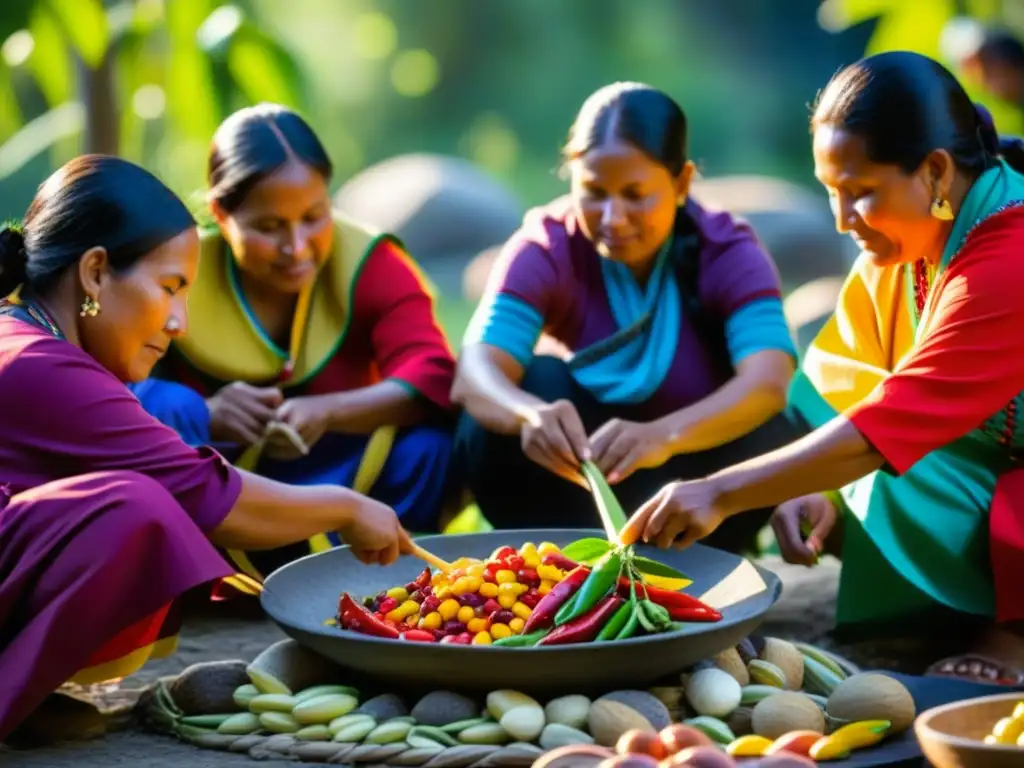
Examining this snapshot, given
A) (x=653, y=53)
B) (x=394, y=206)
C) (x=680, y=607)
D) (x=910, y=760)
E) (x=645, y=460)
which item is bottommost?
(x=910, y=760)

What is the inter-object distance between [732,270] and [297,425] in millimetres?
1205

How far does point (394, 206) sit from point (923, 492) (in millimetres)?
8417

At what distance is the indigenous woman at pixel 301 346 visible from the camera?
418 centimetres

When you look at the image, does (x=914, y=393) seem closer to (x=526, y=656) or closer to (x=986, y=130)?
(x=986, y=130)

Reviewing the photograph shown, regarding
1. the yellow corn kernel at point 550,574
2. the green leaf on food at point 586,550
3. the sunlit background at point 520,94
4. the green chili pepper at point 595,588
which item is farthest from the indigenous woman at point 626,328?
the sunlit background at point 520,94

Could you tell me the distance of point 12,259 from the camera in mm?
3209

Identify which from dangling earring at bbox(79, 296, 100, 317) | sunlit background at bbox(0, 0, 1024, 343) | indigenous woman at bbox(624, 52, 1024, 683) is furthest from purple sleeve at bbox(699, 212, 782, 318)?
sunlit background at bbox(0, 0, 1024, 343)

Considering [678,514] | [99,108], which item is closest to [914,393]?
[678,514]

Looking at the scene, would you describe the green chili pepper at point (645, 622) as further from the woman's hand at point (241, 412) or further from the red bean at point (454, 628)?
the woman's hand at point (241, 412)

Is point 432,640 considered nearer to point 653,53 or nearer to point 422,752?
point 422,752

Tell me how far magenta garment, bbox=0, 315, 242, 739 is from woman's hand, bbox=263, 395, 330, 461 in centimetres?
99

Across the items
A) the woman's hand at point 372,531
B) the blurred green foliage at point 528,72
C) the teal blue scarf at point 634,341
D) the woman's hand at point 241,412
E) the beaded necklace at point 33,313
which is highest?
the blurred green foliage at point 528,72

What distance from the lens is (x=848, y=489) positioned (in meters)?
3.92

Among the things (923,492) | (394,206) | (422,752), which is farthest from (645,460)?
(394,206)
